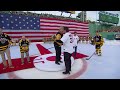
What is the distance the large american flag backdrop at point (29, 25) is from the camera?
9754 mm

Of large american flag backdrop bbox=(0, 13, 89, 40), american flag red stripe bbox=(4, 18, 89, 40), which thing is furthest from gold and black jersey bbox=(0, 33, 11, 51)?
american flag red stripe bbox=(4, 18, 89, 40)

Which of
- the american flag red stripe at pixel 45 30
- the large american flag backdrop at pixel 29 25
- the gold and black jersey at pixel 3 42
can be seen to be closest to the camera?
the gold and black jersey at pixel 3 42

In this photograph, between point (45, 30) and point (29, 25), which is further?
point (45, 30)

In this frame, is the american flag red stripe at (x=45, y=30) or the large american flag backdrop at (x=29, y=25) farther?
the american flag red stripe at (x=45, y=30)

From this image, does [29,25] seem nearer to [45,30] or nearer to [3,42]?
[45,30]

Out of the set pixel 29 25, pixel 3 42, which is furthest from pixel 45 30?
pixel 3 42

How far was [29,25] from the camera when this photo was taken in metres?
10.7

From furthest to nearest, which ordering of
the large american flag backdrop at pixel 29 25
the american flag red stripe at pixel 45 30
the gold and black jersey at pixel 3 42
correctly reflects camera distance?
the american flag red stripe at pixel 45 30
the large american flag backdrop at pixel 29 25
the gold and black jersey at pixel 3 42

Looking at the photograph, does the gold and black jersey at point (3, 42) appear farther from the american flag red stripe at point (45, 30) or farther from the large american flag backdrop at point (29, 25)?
the american flag red stripe at point (45, 30)

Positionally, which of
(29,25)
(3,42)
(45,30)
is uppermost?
(29,25)

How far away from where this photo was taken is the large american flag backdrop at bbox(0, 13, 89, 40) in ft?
32.0

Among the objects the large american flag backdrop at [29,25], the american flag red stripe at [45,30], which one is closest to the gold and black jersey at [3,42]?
the large american flag backdrop at [29,25]
